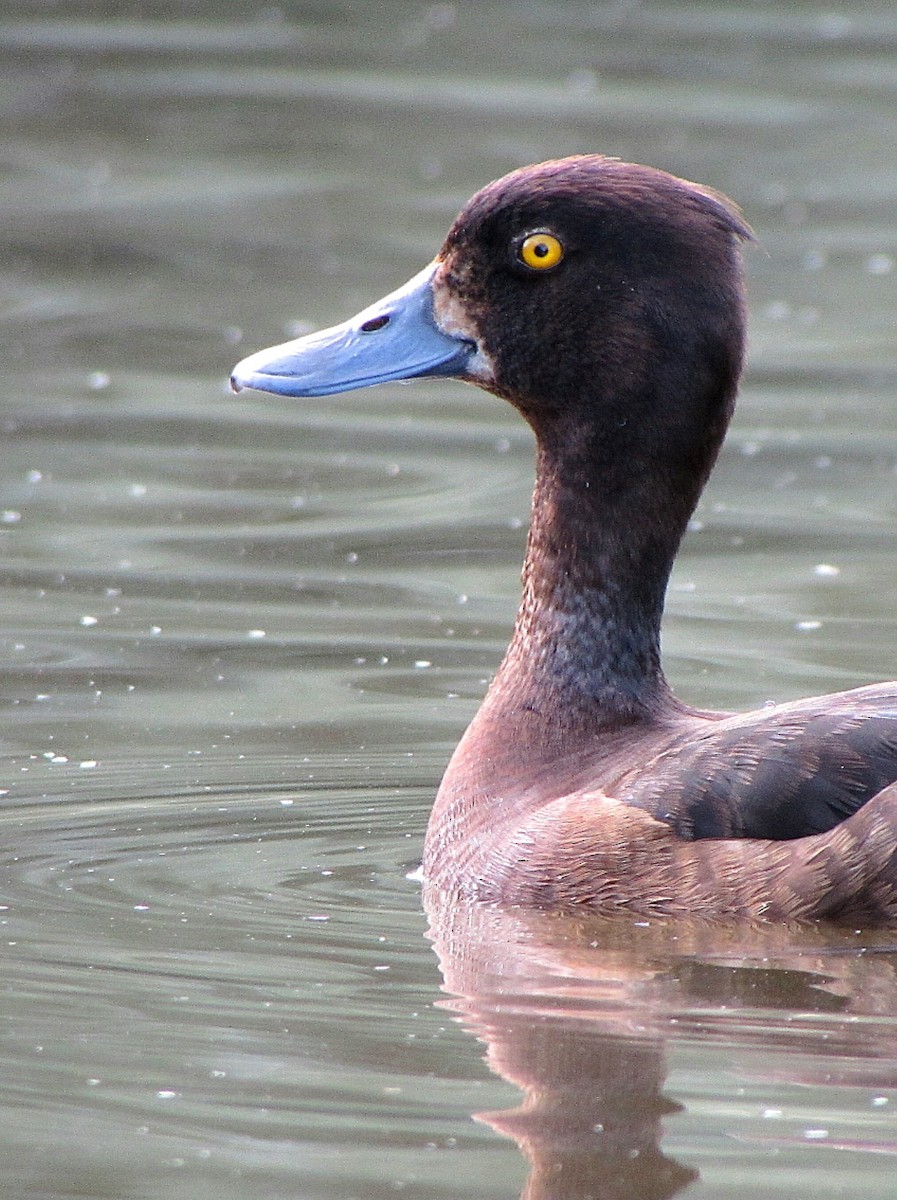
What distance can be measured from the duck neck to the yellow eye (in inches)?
18.2

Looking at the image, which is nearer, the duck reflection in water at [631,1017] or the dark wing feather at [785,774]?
the duck reflection in water at [631,1017]

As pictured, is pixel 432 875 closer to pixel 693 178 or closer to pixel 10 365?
pixel 10 365

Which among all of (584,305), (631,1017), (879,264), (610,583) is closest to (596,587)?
(610,583)

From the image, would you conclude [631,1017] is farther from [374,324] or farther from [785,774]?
[374,324]

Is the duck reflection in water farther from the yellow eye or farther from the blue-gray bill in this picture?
the yellow eye

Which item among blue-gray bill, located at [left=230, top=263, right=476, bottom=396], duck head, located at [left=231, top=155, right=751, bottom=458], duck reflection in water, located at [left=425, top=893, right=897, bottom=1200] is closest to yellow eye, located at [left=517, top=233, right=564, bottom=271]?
duck head, located at [left=231, top=155, right=751, bottom=458]

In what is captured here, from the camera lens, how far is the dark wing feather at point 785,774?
5.89 m

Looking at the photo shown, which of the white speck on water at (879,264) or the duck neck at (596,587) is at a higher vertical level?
the white speck on water at (879,264)

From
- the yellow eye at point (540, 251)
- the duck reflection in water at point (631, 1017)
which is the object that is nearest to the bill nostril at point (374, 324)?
the yellow eye at point (540, 251)

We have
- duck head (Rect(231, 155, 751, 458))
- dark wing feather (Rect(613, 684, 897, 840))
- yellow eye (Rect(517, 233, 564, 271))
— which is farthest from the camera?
yellow eye (Rect(517, 233, 564, 271))

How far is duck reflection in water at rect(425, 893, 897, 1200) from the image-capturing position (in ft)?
15.5

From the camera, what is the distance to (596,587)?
6.81 m

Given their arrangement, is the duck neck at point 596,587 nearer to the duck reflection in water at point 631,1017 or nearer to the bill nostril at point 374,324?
the bill nostril at point 374,324

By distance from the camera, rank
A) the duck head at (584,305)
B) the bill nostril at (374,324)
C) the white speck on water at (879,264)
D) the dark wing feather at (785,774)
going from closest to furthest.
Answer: the dark wing feather at (785,774) < the duck head at (584,305) < the bill nostril at (374,324) < the white speck on water at (879,264)
